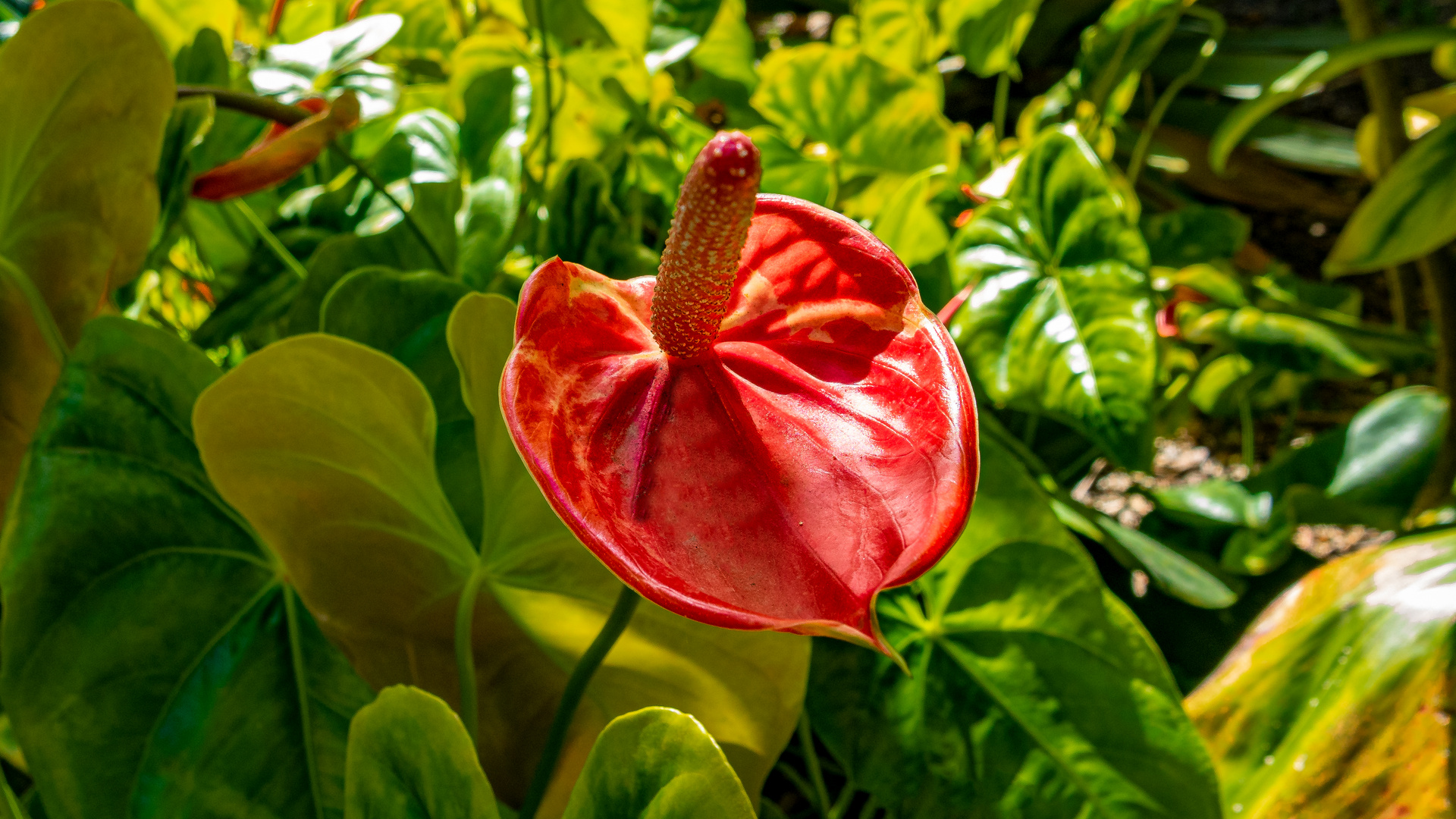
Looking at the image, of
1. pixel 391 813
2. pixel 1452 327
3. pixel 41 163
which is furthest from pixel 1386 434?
pixel 41 163

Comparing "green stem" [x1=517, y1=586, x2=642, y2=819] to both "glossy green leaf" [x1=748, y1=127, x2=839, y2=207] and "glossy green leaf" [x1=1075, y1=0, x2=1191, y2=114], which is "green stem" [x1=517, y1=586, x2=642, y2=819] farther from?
"glossy green leaf" [x1=1075, y1=0, x2=1191, y2=114]

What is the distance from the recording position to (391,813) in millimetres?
314

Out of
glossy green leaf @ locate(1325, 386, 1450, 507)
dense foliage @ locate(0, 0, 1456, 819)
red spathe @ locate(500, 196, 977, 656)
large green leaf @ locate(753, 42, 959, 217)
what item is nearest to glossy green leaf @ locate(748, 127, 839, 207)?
dense foliage @ locate(0, 0, 1456, 819)

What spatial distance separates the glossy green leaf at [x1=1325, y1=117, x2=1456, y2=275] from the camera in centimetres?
85

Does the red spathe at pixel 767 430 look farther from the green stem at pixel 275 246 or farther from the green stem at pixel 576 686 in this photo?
the green stem at pixel 275 246

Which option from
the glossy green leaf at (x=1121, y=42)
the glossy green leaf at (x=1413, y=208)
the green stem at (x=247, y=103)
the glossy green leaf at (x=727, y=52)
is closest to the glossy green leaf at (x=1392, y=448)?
the glossy green leaf at (x=1413, y=208)

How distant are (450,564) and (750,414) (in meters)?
0.19

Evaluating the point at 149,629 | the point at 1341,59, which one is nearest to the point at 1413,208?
the point at 1341,59

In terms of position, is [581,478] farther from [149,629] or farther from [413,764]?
[149,629]

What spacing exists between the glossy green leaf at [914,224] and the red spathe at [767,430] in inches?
13.4

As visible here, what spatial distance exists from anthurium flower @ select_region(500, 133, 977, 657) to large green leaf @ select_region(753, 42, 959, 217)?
0.47 metres

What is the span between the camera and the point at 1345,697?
1.92 ft

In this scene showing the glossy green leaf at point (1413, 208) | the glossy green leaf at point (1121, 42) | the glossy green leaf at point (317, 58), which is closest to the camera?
the glossy green leaf at point (317, 58)

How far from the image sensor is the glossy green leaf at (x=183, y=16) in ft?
2.43
